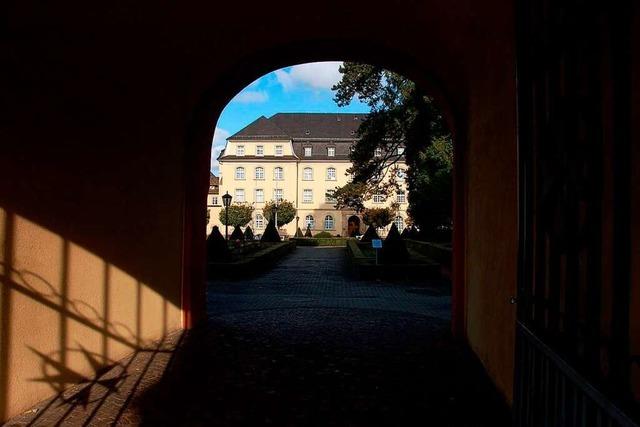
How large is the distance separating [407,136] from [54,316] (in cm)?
1980

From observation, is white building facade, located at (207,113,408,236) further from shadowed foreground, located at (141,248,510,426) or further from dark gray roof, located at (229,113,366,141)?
shadowed foreground, located at (141,248,510,426)

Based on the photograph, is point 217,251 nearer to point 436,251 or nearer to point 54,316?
point 436,251

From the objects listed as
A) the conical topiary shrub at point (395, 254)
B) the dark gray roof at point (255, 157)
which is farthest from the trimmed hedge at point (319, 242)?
the conical topiary shrub at point (395, 254)

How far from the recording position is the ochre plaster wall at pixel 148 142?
13.2 ft

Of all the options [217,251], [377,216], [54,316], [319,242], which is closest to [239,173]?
[377,216]

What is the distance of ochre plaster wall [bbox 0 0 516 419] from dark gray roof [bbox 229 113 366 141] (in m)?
52.6

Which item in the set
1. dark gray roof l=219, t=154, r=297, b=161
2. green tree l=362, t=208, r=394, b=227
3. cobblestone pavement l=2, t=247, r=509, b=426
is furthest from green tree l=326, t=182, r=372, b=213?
cobblestone pavement l=2, t=247, r=509, b=426

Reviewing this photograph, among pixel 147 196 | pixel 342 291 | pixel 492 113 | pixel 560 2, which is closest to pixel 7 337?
pixel 147 196

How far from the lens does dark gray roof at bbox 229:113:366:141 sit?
59.8m

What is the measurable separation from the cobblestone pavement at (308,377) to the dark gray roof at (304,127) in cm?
5214

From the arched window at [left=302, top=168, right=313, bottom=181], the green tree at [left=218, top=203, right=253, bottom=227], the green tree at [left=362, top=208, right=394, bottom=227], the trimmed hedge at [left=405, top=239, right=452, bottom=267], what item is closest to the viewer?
the trimmed hedge at [left=405, top=239, right=452, bottom=267]

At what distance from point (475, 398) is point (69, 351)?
363cm

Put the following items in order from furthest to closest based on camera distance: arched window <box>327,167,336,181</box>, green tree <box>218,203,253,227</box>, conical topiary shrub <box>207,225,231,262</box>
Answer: arched window <box>327,167,336,181</box> < green tree <box>218,203,253,227</box> < conical topiary shrub <box>207,225,231,262</box>

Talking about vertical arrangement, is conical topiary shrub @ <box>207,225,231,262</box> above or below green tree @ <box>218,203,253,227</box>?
below
